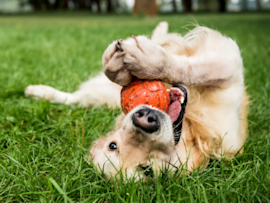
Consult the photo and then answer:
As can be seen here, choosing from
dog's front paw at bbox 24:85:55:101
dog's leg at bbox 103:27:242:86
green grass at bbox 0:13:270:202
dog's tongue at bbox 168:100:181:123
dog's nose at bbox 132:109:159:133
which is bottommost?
green grass at bbox 0:13:270:202

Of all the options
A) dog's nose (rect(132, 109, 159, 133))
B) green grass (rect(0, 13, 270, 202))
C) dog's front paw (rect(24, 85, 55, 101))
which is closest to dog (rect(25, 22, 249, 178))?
dog's nose (rect(132, 109, 159, 133))

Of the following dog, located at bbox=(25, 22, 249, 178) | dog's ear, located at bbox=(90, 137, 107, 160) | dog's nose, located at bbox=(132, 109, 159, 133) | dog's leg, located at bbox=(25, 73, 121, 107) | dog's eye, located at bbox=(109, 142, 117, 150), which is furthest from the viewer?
dog's leg, located at bbox=(25, 73, 121, 107)

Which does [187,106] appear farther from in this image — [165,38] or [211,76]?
[165,38]

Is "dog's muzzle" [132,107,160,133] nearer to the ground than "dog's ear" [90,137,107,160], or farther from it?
farther from it

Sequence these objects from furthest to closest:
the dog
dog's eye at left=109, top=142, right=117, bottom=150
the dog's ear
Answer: the dog's ear
dog's eye at left=109, top=142, right=117, bottom=150
the dog

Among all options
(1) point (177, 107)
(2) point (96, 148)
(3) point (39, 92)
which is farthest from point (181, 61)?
(3) point (39, 92)

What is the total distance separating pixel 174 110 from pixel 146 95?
0.29m

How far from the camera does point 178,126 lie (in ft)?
6.48

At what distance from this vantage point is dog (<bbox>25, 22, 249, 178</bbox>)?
65.5 inches

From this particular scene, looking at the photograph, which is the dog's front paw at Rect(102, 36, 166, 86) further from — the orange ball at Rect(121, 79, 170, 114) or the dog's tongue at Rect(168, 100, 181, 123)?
the dog's tongue at Rect(168, 100, 181, 123)

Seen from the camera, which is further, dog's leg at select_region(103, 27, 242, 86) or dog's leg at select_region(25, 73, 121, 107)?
dog's leg at select_region(25, 73, 121, 107)

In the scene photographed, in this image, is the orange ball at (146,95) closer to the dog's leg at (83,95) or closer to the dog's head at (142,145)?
the dog's head at (142,145)

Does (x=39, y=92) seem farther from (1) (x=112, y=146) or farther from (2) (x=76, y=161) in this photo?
(1) (x=112, y=146)

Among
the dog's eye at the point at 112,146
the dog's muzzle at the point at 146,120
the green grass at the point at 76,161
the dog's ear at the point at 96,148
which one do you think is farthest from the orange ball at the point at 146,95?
the green grass at the point at 76,161
